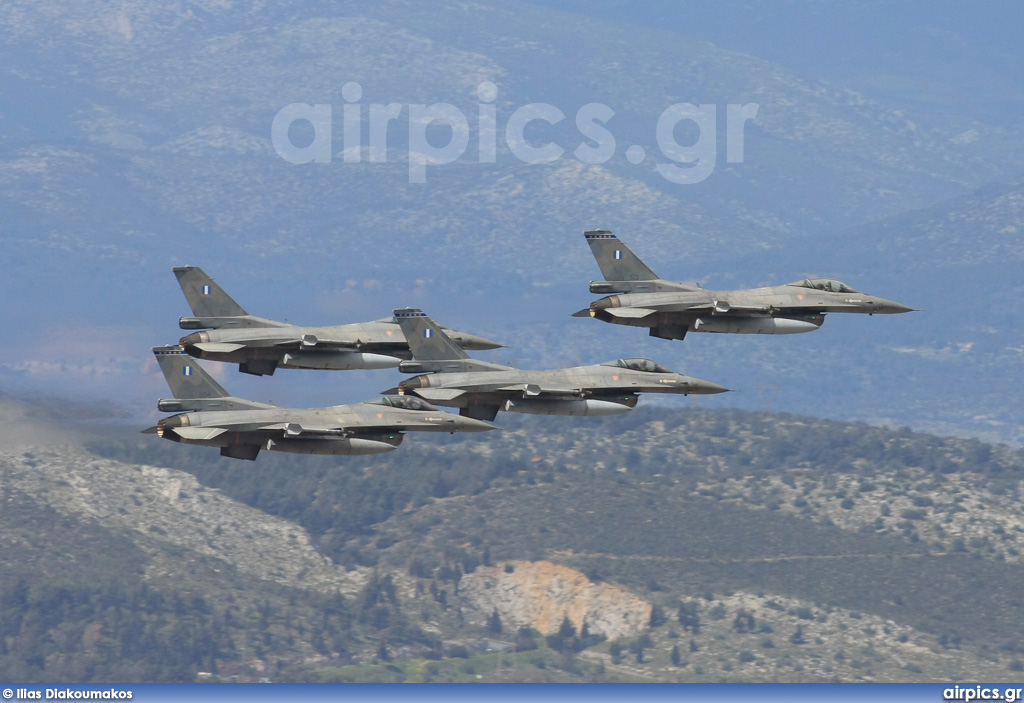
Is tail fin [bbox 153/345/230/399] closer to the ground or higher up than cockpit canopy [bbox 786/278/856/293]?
closer to the ground

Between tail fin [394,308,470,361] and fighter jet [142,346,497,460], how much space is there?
4.22 m

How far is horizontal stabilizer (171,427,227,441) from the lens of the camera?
106000 mm

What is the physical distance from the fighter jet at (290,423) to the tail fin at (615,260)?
1525 centimetres

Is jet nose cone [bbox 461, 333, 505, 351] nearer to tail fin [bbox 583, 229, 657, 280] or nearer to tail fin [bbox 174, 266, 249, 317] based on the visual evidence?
tail fin [bbox 583, 229, 657, 280]

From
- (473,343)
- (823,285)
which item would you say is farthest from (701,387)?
(473,343)

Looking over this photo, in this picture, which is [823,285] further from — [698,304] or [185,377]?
[185,377]

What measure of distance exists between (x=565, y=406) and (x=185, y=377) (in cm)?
2055

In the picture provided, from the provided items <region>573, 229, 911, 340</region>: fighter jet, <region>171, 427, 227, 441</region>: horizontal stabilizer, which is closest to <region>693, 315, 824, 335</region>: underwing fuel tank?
<region>573, 229, 911, 340</region>: fighter jet

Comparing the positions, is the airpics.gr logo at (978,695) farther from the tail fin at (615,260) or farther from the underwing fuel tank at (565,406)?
the underwing fuel tank at (565,406)

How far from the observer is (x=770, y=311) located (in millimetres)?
117625

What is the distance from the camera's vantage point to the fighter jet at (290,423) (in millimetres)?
106688

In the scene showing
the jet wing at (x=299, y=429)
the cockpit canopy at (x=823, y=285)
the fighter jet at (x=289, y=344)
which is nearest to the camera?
the jet wing at (x=299, y=429)

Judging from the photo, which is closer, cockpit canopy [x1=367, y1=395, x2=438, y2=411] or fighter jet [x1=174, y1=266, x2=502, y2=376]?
cockpit canopy [x1=367, y1=395, x2=438, y2=411]

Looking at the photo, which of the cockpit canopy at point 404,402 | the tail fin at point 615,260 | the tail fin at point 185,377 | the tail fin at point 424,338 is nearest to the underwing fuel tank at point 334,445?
the cockpit canopy at point 404,402
